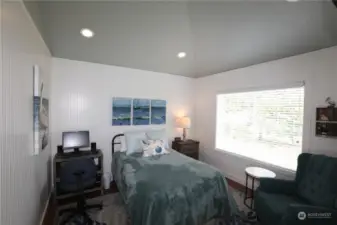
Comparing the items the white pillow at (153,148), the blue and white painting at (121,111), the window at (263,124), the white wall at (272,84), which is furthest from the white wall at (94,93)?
the window at (263,124)

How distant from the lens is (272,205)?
1.99 meters

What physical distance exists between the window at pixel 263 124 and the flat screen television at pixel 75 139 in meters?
2.73

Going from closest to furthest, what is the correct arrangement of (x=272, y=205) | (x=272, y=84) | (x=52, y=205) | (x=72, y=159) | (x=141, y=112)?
(x=272, y=205)
(x=72, y=159)
(x=52, y=205)
(x=272, y=84)
(x=141, y=112)

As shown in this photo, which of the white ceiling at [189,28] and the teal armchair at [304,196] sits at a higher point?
the white ceiling at [189,28]

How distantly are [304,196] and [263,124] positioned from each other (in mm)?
1335

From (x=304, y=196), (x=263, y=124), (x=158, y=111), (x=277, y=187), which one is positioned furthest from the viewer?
(x=158, y=111)

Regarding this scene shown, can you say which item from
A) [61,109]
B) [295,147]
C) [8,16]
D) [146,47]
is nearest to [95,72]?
[61,109]

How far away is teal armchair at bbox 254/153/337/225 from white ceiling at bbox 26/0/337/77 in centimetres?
153

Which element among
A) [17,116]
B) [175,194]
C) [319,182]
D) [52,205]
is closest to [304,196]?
[319,182]

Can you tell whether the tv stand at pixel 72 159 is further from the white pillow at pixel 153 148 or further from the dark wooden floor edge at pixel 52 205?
the white pillow at pixel 153 148

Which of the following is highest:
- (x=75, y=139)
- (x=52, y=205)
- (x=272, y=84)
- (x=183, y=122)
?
(x=272, y=84)

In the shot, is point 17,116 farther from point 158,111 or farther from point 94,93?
point 158,111

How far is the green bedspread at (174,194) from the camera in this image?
6.25 ft

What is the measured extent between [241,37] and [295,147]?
6.05 ft
